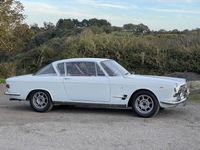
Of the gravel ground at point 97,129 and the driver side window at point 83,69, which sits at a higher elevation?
the driver side window at point 83,69

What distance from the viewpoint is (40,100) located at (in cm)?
1231

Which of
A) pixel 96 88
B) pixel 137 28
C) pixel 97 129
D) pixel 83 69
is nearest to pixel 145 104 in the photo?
pixel 96 88

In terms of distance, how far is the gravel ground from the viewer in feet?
27.3

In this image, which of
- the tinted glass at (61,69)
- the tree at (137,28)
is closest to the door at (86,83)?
the tinted glass at (61,69)

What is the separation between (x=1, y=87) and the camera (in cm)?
1898

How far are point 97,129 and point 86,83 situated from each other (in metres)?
2.32

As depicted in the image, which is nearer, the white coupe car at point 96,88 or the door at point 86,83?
the white coupe car at point 96,88

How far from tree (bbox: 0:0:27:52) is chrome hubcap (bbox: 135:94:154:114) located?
41.8 feet

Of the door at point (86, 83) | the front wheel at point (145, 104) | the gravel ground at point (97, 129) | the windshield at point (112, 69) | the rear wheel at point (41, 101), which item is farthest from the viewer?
the rear wheel at point (41, 101)

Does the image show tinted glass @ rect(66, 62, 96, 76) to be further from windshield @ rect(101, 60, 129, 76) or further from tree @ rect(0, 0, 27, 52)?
tree @ rect(0, 0, 27, 52)

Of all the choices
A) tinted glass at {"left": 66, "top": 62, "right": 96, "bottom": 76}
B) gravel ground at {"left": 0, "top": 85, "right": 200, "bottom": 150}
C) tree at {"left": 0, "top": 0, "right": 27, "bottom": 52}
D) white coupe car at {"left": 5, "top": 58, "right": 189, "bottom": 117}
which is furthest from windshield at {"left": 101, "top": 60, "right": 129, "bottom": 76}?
tree at {"left": 0, "top": 0, "right": 27, "bottom": 52}

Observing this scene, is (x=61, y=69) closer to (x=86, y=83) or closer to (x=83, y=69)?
(x=83, y=69)

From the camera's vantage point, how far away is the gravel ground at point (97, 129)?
27.3ft

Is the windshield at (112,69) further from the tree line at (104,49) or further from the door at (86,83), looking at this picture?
the tree line at (104,49)
